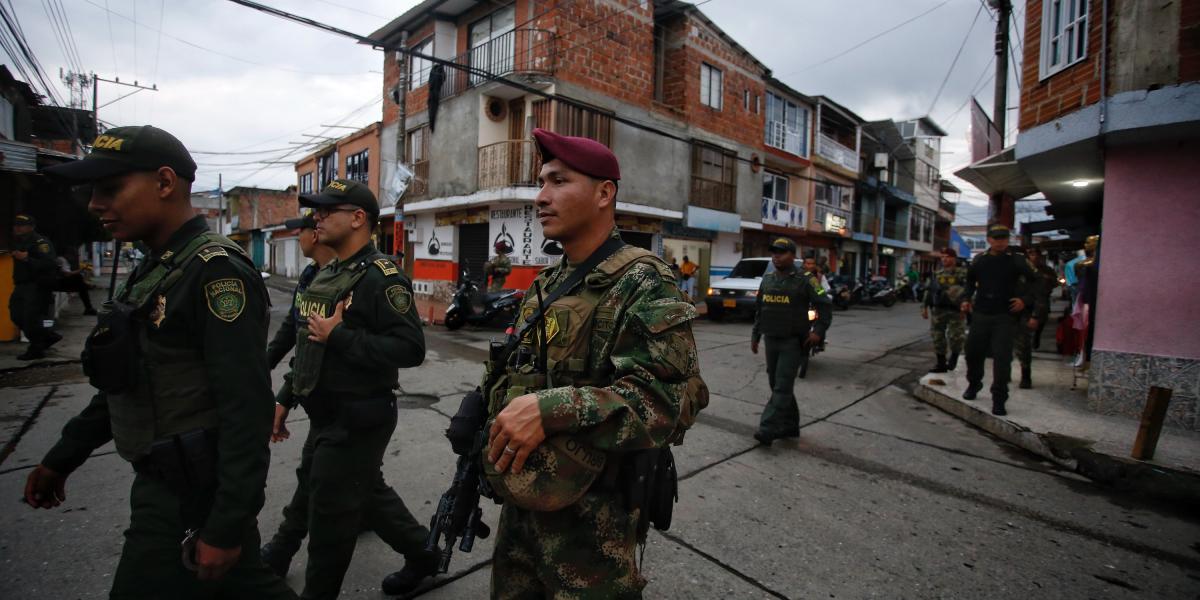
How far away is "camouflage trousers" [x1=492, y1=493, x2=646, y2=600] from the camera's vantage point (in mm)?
1352

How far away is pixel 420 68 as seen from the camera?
1722 cm

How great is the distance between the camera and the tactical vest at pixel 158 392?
1.46 m

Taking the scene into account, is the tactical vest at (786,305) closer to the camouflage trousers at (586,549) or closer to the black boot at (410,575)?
the black boot at (410,575)

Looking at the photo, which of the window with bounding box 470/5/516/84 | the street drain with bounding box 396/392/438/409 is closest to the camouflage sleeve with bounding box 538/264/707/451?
the street drain with bounding box 396/392/438/409

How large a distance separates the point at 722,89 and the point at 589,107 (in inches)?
262

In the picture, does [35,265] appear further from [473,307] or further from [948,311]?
[948,311]

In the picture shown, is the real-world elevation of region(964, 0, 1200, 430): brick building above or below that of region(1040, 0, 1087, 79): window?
below

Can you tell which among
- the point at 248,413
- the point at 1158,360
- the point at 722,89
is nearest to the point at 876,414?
the point at 1158,360

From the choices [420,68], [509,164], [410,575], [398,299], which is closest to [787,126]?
[509,164]

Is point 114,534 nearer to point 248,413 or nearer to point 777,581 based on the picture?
point 248,413

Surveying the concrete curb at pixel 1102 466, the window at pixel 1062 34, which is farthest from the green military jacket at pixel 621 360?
the window at pixel 1062 34

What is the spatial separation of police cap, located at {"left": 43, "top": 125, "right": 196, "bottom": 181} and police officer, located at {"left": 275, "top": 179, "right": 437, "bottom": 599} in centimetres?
72

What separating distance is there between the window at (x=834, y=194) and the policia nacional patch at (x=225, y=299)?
972 inches

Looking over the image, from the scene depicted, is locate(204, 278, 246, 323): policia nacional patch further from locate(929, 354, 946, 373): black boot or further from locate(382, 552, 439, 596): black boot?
locate(929, 354, 946, 373): black boot
